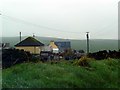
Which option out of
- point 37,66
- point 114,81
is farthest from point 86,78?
point 37,66

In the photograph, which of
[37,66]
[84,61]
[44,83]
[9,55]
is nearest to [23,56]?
[9,55]

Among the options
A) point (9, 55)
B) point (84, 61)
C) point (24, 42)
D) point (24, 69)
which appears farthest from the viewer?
point (24, 42)

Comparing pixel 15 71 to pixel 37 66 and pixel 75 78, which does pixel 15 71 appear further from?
pixel 75 78

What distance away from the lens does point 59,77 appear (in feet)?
29.4

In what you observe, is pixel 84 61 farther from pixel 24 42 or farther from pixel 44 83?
pixel 24 42

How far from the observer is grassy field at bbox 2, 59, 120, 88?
8109 millimetres

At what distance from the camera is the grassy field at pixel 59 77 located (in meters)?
8.11

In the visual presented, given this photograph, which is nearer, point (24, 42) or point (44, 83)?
point (44, 83)

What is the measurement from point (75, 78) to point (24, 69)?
1835 millimetres

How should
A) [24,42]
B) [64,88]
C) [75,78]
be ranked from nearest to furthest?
[64,88] < [75,78] < [24,42]

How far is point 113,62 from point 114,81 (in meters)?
2.74

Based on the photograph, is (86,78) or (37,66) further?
(37,66)

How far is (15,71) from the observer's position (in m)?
9.62

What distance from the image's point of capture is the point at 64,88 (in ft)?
26.7
